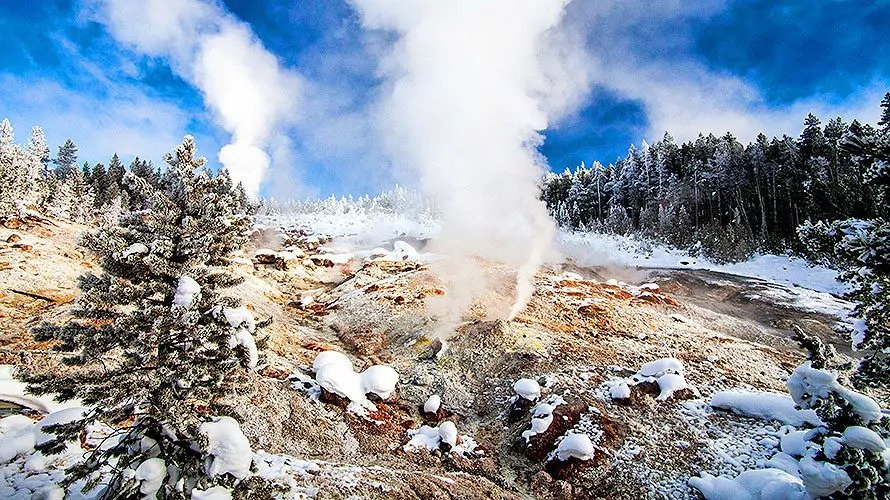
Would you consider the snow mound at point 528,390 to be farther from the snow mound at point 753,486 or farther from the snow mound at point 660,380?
the snow mound at point 753,486

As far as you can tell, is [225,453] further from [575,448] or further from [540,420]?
[540,420]

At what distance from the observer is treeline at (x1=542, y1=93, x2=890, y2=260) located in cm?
5022

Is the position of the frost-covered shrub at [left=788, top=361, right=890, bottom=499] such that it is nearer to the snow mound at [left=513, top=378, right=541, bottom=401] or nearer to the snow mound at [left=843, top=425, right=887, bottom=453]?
the snow mound at [left=843, top=425, right=887, bottom=453]

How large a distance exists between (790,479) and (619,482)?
11.1ft

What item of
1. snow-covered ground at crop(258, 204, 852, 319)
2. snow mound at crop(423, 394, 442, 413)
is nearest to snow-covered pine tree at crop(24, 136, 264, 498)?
snow mound at crop(423, 394, 442, 413)

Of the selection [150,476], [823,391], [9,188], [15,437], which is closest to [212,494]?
[150,476]

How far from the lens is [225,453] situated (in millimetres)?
7527

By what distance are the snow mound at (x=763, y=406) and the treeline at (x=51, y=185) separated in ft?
107

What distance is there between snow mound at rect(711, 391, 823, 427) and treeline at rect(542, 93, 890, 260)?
2839 centimetres

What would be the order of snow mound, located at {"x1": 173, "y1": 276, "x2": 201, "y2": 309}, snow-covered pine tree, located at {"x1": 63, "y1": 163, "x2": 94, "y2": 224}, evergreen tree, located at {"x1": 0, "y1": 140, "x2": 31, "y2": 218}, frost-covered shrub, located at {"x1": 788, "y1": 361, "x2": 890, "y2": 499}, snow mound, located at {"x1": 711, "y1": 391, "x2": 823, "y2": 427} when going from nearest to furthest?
frost-covered shrub, located at {"x1": 788, "y1": 361, "x2": 890, "y2": 499} < snow mound, located at {"x1": 173, "y1": 276, "x2": 201, "y2": 309} < snow mound, located at {"x1": 711, "y1": 391, "x2": 823, "y2": 427} < evergreen tree, located at {"x1": 0, "y1": 140, "x2": 31, "y2": 218} < snow-covered pine tree, located at {"x1": 63, "y1": 163, "x2": 94, "y2": 224}

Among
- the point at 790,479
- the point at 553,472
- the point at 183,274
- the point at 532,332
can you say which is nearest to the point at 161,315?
the point at 183,274

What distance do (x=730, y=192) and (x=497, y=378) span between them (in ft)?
214

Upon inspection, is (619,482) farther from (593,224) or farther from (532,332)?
(593,224)

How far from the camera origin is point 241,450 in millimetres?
7609
